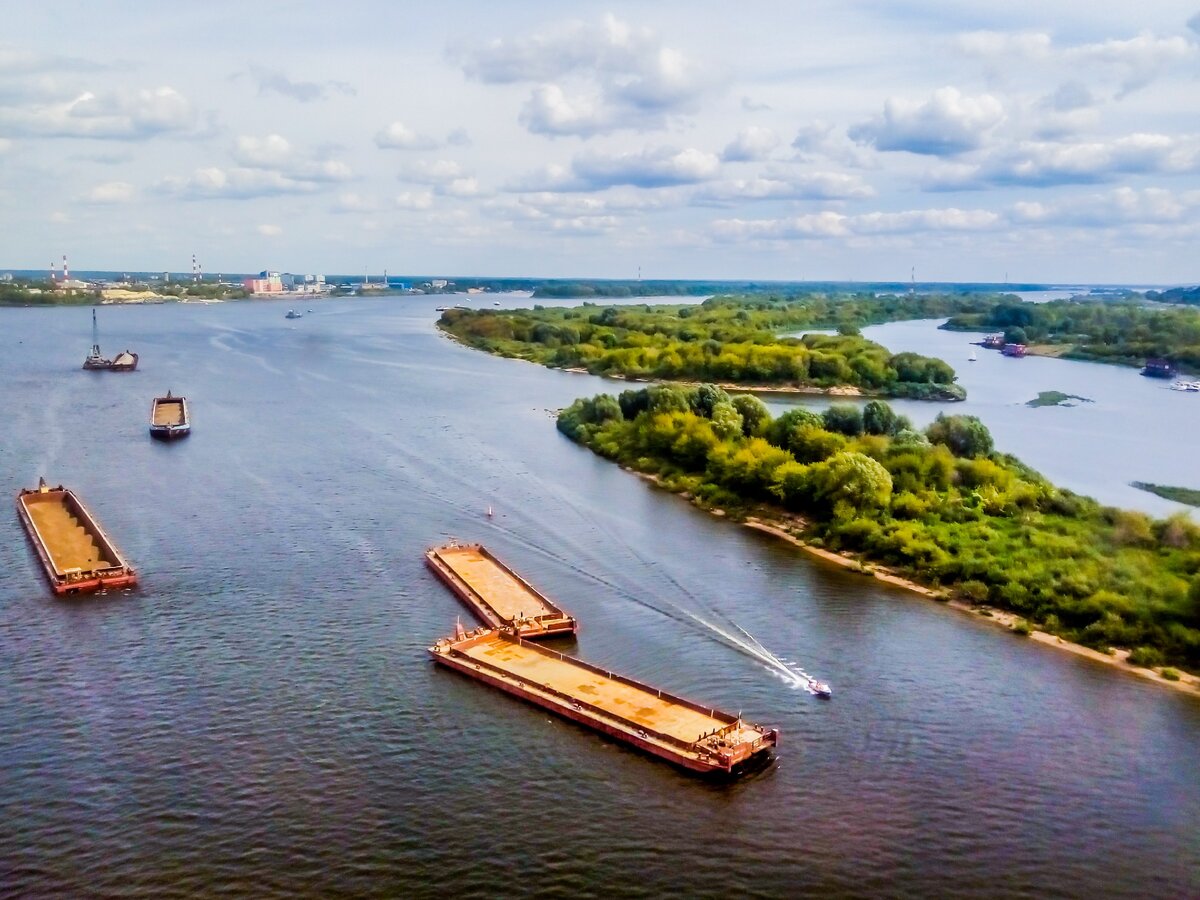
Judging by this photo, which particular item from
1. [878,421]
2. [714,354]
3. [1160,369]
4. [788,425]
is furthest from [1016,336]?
[788,425]

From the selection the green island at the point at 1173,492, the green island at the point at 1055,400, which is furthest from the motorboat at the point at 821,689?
the green island at the point at 1055,400

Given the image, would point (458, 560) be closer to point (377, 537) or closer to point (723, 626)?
point (377, 537)

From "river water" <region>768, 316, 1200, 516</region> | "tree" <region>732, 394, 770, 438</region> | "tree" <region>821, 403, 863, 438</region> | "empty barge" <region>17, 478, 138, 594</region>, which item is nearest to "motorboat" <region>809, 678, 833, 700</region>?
"empty barge" <region>17, 478, 138, 594</region>

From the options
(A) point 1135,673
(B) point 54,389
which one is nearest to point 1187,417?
(A) point 1135,673

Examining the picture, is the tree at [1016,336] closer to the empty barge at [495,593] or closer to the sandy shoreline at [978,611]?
the sandy shoreline at [978,611]

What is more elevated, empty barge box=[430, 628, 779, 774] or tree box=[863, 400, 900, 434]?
tree box=[863, 400, 900, 434]

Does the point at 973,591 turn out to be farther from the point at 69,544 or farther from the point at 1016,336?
the point at 1016,336

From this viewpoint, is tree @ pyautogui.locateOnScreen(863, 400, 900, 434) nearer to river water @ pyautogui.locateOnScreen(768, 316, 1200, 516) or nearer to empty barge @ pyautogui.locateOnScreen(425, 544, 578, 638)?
river water @ pyautogui.locateOnScreen(768, 316, 1200, 516)
